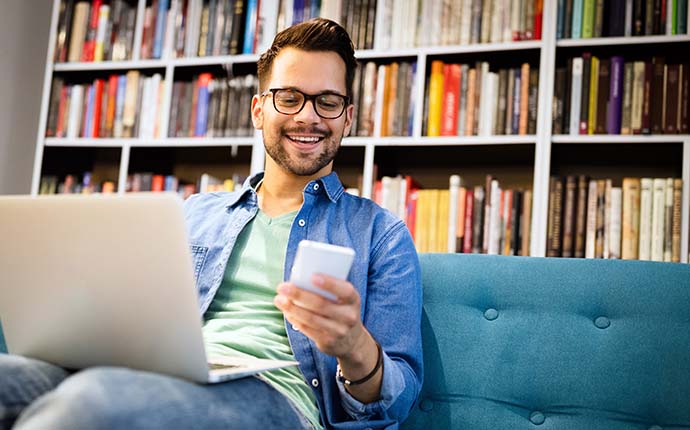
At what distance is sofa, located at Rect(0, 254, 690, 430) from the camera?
1302 millimetres

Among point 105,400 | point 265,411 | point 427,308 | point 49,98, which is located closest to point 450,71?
point 427,308

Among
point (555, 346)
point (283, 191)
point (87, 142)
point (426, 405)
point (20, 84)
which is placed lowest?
point (426, 405)

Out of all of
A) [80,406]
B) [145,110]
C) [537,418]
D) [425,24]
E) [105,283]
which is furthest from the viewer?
[145,110]

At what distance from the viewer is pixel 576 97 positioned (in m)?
2.34

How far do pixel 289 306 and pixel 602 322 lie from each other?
0.67 meters

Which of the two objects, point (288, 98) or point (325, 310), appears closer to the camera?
point (325, 310)

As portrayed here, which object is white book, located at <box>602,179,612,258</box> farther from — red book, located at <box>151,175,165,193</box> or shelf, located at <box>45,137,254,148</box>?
red book, located at <box>151,175,165,193</box>

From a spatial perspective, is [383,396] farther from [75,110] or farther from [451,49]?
[75,110]

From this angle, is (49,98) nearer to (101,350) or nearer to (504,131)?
(504,131)

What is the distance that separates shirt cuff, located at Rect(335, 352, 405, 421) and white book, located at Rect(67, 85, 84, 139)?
2095 millimetres

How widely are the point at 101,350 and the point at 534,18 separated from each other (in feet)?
6.17

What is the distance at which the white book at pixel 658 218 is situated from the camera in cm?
221

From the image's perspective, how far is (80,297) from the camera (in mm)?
940

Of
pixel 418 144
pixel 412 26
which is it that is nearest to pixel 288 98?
pixel 418 144
